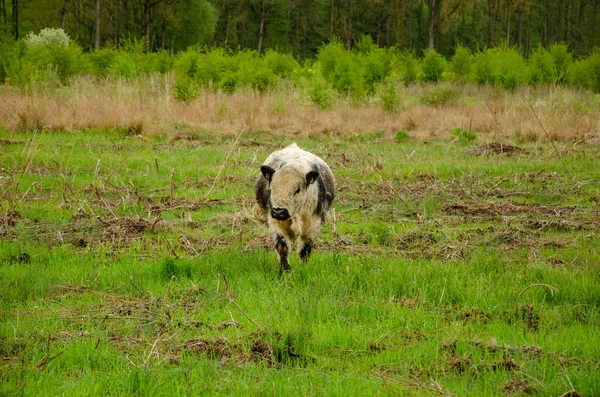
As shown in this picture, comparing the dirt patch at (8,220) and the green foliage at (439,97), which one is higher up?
the green foliage at (439,97)

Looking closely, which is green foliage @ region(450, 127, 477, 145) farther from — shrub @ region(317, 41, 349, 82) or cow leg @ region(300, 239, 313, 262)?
shrub @ region(317, 41, 349, 82)

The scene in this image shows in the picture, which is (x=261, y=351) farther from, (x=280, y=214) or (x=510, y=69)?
(x=510, y=69)

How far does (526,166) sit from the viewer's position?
13.7 meters

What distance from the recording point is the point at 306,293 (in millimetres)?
6188

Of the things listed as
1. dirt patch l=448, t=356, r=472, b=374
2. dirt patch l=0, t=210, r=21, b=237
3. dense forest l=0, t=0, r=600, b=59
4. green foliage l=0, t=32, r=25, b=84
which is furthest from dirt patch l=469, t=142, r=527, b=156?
dense forest l=0, t=0, r=600, b=59

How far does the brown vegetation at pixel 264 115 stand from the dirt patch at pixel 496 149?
828 millimetres

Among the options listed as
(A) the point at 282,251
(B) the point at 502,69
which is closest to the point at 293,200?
(A) the point at 282,251

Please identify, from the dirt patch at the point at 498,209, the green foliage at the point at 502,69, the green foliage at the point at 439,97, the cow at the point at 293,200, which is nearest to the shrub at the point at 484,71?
the green foliage at the point at 502,69

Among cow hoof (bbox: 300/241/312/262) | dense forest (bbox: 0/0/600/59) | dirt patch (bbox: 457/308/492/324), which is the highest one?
dense forest (bbox: 0/0/600/59)

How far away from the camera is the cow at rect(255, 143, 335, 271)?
681 cm

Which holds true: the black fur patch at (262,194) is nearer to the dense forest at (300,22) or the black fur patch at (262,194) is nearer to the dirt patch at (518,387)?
the dirt patch at (518,387)

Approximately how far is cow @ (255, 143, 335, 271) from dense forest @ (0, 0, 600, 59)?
44980 millimetres

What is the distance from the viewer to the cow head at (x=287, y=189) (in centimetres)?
666

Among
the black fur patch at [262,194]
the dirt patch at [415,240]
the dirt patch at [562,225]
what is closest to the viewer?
the black fur patch at [262,194]
